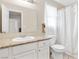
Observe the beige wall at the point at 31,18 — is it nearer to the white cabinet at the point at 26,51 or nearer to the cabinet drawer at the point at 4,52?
the white cabinet at the point at 26,51

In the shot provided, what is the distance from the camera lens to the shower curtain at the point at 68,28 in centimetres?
346

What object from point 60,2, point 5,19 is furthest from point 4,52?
point 60,2

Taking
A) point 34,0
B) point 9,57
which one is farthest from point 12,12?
point 9,57

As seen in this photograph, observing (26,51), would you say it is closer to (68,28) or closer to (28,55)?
(28,55)

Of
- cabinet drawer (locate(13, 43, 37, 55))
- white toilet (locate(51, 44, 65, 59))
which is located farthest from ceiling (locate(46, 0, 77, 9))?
cabinet drawer (locate(13, 43, 37, 55))

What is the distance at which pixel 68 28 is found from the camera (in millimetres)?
3717

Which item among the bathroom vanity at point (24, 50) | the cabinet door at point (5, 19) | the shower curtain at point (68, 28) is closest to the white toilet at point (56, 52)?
the shower curtain at point (68, 28)

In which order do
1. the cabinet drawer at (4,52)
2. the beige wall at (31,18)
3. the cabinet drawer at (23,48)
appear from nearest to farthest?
the cabinet drawer at (4,52) → the cabinet drawer at (23,48) → the beige wall at (31,18)

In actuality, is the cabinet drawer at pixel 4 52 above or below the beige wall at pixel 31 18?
below

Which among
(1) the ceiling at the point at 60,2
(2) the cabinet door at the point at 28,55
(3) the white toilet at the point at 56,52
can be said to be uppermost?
(1) the ceiling at the point at 60,2

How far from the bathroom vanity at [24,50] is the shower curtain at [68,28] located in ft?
5.47

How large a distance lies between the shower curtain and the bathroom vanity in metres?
1.67

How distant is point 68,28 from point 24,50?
251 centimetres

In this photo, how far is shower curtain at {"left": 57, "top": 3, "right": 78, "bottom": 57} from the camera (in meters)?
3.46
